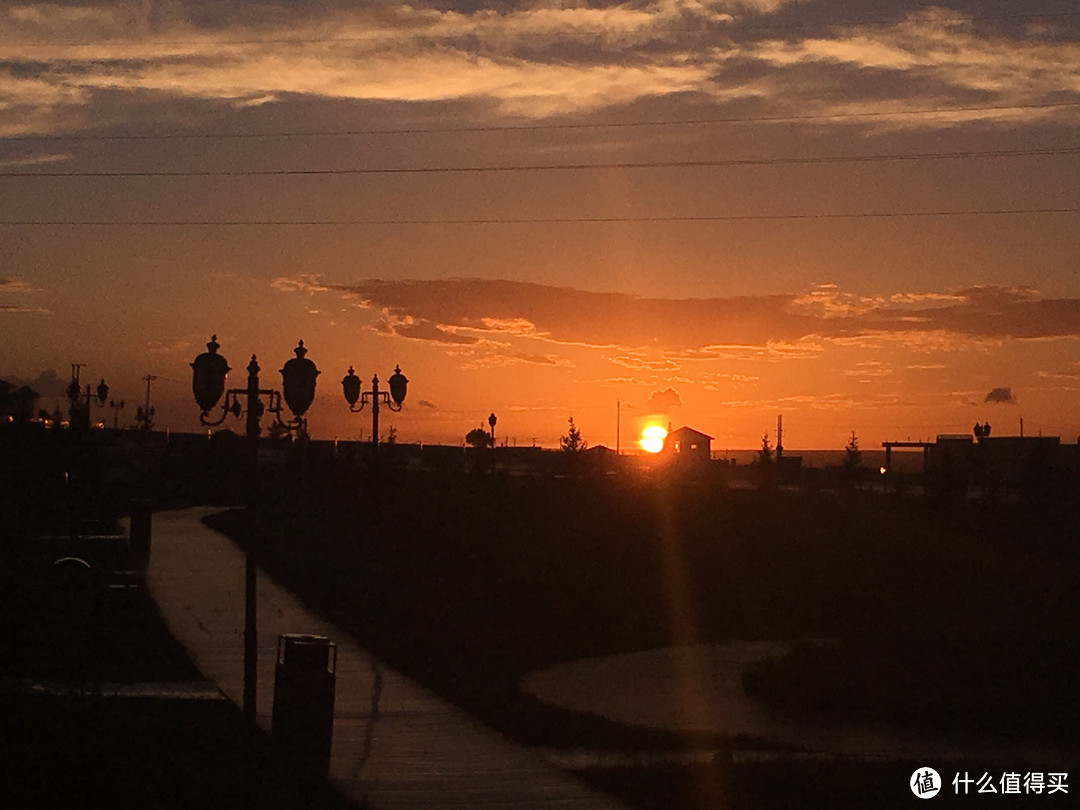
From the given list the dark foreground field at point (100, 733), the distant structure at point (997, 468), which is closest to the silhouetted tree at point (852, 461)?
the distant structure at point (997, 468)

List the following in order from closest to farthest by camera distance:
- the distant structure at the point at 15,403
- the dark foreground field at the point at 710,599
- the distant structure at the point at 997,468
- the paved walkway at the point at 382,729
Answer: the paved walkway at the point at 382,729 < the dark foreground field at the point at 710,599 < the distant structure at the point at 15,403 < the distant structure at the point at 997,468

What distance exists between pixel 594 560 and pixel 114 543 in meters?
12.6

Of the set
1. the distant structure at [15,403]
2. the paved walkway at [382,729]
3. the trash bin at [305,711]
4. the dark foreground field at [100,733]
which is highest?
the distant structure at [15,403]

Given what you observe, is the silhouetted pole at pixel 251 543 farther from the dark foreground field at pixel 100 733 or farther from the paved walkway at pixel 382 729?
the paved walkway at pixel 382 729

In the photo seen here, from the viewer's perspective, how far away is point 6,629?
44.7ft

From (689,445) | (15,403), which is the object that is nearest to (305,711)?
(15,403)

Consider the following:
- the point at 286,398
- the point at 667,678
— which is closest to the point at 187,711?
the point at 286,398

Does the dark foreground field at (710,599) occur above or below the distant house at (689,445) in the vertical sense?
below

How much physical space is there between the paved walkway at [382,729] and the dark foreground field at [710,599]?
1.59 ft

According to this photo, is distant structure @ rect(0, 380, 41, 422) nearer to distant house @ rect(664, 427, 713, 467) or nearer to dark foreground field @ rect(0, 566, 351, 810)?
dark foreground field @ rect(0, 566, 351, 810)

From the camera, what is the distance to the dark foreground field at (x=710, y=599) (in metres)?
14.2

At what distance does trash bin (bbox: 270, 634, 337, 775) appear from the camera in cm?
1134

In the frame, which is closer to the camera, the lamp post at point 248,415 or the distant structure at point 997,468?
the lamp post at point 248,415
